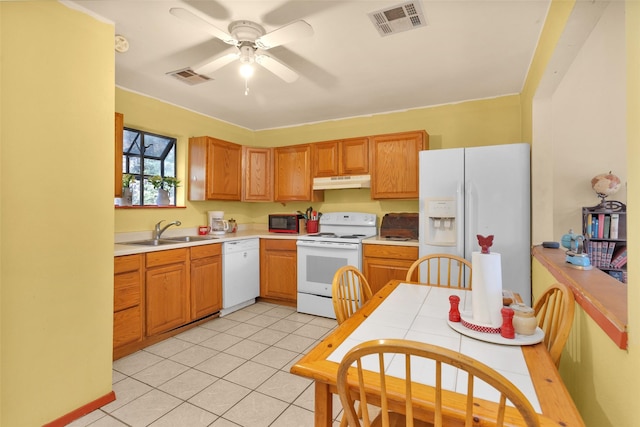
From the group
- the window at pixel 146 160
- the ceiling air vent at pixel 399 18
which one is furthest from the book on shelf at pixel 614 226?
the window at pixel 146 160

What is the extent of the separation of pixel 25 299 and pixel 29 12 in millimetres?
1490

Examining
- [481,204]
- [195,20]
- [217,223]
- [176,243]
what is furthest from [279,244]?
[195,20]

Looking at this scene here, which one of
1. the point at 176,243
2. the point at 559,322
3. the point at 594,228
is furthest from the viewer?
the point at 176,243

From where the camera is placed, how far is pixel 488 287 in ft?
3.89

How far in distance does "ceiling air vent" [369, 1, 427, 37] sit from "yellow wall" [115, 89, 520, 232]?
1751mm

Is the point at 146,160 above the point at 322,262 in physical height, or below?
above

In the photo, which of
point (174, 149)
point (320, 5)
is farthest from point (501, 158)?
point (174, 149)

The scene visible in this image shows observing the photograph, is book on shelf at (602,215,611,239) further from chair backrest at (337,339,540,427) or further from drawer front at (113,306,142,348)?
drawer front at (113,306,142,348)

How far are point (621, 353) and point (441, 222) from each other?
2.03 metres

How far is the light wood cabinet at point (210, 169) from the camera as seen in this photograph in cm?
366

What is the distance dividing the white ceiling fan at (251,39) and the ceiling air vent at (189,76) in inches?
25.7

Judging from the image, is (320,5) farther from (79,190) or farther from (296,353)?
(296,353)

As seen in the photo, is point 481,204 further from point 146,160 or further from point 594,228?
point 146,160

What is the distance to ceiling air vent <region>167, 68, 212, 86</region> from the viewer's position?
8.89ft
